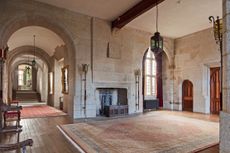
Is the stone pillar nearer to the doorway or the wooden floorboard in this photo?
the wooden floorboard

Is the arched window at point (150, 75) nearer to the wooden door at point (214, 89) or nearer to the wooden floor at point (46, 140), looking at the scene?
the wooden door at point (214, 89)

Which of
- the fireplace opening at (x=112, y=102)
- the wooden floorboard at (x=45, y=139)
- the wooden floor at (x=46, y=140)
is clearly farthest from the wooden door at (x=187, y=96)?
the wooden floorboard at (x=45, y=139)

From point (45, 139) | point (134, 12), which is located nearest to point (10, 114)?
point (45, 139)

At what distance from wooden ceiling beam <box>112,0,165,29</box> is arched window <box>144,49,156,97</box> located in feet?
11.9

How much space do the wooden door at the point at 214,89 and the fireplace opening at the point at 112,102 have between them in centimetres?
421

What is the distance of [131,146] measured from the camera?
12.3 feet

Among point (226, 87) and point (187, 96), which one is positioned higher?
point (226, 87)

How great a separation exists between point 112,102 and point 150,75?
3.36 metres

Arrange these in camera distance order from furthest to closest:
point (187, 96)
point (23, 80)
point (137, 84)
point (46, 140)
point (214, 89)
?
point (23, 80) < point (187, 96) < point (137, 84) < point (214, 89) < point (46, 140)

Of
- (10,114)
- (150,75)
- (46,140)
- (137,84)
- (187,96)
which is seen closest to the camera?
(46,140)

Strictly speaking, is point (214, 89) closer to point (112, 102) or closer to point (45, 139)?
point (112, 102)

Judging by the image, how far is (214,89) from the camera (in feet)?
28.9

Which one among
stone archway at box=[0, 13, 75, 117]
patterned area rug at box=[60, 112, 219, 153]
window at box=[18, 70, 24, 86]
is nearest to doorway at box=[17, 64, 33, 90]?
window at box=[18, 70, 24, 86]

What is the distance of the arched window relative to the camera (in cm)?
1078
